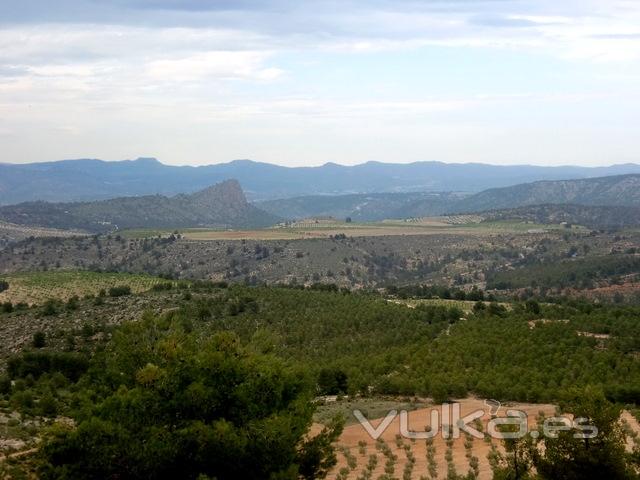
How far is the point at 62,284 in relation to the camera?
98.7 meters

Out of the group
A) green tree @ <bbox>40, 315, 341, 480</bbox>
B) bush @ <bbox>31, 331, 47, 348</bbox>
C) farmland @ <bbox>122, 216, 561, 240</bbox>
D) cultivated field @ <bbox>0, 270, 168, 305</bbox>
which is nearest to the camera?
green tree @ <bbox>40, 315, 341, 480</bbox>

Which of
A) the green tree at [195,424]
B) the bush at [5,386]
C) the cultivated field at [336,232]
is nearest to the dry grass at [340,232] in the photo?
the cultivated field at [336,232]

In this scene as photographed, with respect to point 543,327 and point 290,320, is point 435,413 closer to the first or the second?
point 543,327

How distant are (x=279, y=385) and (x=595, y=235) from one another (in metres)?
148

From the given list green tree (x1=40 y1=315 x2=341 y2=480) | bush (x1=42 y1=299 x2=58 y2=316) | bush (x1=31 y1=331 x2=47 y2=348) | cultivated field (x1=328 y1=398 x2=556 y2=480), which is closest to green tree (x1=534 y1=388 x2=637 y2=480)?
cultivated field (x1=328 y1=398 x2=556 y2=480)

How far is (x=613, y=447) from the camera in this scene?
1969 cm

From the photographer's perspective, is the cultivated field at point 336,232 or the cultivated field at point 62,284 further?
the cultivated field at point 336,232

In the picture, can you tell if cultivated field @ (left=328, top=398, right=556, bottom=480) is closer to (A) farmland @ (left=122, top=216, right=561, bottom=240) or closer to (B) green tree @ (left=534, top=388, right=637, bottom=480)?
(B) green tree @ (left=534, top=388, right=637, bottom=480)

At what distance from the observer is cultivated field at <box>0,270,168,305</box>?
91312 mm

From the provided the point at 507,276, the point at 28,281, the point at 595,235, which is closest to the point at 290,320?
the point at 28,281

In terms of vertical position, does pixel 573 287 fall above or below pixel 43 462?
below

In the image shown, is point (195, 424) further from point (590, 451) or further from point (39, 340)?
point (39, 340)

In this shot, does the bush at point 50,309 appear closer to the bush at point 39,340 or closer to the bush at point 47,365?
the bush at point 39,340

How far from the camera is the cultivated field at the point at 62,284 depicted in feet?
300
